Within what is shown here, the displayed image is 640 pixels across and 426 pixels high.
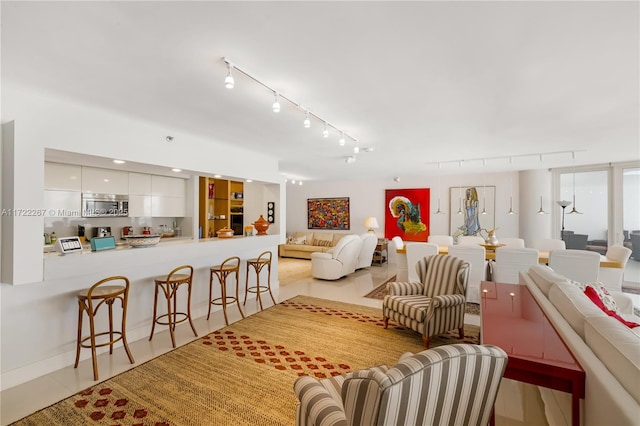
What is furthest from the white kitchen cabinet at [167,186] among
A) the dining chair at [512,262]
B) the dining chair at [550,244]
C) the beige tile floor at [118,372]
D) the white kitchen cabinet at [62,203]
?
the dining chair at [550,244]

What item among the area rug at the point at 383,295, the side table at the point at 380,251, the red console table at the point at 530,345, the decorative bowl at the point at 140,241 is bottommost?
the area rug at the point at 383,295

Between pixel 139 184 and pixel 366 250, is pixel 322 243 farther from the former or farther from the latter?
pixel 139 184

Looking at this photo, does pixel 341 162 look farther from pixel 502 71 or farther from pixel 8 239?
pixel 8 239

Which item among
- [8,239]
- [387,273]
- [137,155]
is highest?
[137,155]

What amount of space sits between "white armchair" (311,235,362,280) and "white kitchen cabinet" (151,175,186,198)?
294 cm

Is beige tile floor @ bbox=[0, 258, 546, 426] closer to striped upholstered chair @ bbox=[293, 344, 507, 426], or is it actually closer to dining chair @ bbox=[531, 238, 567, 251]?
striped upholstered chair @ bbox=[293, 344, 507, 426]

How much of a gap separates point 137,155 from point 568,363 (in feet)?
12.7

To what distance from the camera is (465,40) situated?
1.73 meters

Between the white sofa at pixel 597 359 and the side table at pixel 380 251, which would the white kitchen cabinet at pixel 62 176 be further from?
the side table at pixel 380 251

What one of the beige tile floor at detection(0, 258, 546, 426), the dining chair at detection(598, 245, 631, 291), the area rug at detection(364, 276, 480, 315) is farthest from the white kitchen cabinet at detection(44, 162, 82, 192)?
the dining chair at detection(598, 245, 631, 291)

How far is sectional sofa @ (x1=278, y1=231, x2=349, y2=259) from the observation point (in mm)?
8670

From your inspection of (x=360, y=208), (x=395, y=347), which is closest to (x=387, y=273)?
(x=360, y=208)

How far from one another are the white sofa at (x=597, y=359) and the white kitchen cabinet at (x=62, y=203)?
5.70 m

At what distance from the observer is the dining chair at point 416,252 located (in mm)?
4680
